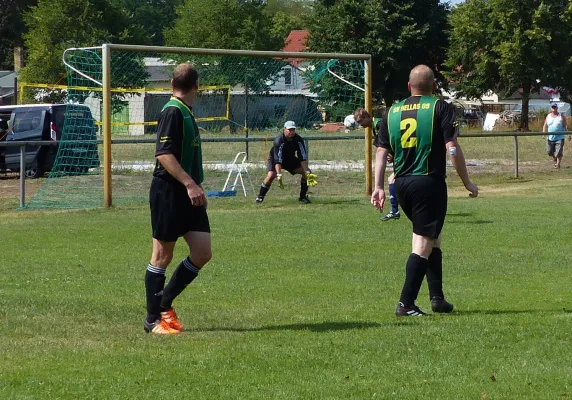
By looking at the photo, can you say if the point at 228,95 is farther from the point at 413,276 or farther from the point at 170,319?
the point at 170,319

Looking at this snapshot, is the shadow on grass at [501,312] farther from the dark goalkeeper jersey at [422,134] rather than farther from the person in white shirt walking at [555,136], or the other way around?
the person in white shirt walking at [555,136]

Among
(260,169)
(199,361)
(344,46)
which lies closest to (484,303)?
(199,361)

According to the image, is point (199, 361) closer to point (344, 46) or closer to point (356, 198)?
point (356, 198)

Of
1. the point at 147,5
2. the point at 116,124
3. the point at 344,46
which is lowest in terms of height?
the point at 116,124

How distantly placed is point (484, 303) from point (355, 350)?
2639mm

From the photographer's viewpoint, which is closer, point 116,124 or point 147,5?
point 116,124

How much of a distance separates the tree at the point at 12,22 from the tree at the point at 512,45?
38.6 meters

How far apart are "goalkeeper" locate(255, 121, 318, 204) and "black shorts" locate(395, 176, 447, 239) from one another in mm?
12940

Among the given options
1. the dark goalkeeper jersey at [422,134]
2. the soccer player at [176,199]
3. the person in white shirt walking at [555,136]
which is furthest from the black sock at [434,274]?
the person in white shirt walking at [555,136]

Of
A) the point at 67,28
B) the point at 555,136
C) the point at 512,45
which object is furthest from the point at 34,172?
the point at 67,28

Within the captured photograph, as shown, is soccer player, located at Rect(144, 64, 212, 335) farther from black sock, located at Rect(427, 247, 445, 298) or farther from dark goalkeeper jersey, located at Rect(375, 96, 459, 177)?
Result: black sock, located at Rect(427, 247, 445, 298)

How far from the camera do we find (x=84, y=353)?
7.12 meters

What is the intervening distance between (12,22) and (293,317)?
84116 millimetres

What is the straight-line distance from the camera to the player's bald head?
834 centimetres
